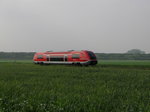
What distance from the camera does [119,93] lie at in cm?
788

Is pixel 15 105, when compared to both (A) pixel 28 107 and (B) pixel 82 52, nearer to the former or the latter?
(A) pixel 28 107

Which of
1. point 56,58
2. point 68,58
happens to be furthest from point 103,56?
point 68,58

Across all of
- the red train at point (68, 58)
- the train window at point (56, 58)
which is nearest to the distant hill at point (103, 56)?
the red train at point (68, 58)

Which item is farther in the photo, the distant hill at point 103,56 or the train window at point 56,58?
the distant hill at point 103,56

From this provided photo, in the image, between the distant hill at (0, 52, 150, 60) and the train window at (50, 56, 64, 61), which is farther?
the distant hill at (0, 52, 150, 60)

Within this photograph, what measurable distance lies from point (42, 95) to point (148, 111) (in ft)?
12.1

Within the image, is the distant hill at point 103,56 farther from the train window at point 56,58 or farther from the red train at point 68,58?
the train window at point 56,58

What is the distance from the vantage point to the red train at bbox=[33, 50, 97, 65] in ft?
116

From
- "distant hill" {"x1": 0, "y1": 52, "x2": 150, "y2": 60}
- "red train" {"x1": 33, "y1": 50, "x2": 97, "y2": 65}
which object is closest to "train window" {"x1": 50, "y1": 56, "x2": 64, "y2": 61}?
"red train" {"x1": 33, "y1": 50, "x2": 97, "y2": 65}

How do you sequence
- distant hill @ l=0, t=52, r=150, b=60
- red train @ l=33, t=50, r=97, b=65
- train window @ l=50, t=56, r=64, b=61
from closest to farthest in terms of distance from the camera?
red train @ l=33, t=50, r=97, b=65, train window @ l=50, t=56, r=64, b=61, distant hill @ l=0, t=52, r=150, b=60

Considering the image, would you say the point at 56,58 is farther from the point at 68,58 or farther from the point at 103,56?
the point at 103,56

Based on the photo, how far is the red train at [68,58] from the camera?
35250 millimetres

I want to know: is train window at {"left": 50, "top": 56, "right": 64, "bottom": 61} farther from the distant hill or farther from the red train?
the distant hill

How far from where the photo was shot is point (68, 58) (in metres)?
37.8
